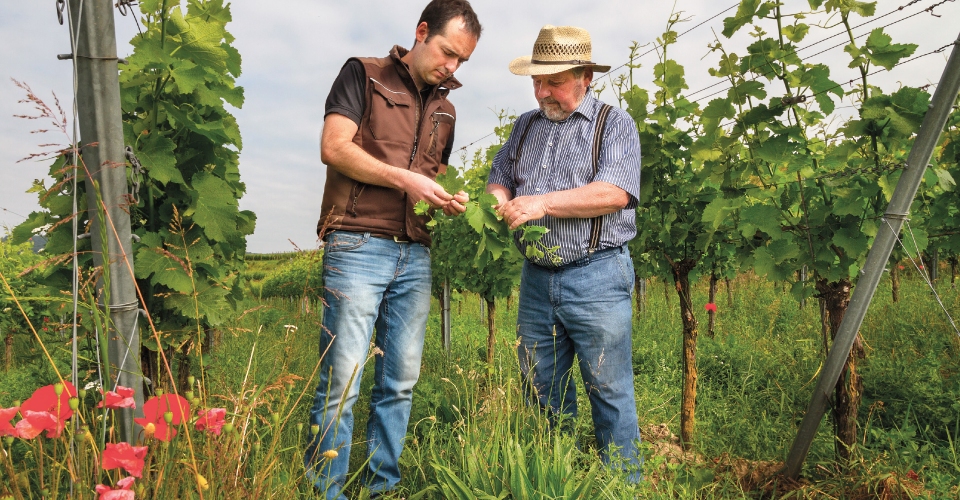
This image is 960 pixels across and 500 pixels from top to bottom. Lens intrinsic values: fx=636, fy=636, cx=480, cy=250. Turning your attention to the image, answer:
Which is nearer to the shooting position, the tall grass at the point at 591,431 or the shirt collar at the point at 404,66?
the tall grass at the point at 591,431

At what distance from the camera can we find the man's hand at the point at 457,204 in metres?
2.69

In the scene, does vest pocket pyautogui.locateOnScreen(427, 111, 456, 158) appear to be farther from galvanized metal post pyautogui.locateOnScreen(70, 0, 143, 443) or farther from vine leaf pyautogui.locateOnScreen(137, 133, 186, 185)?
galvanized metal post pyautogui.locateOnScreen(70, 0, 143, 443)

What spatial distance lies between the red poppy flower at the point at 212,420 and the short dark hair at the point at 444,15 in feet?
6.23

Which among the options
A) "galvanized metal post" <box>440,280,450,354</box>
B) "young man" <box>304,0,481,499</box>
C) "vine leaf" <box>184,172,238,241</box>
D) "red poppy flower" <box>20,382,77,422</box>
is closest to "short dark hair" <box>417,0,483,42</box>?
"young man" <box>304,0,481,499</box>

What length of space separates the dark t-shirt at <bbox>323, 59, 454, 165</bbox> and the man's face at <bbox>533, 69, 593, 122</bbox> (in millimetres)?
826

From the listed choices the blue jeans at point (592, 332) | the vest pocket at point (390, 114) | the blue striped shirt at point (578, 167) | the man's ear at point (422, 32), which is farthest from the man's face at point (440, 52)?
the blue jeans at point (592, 332)

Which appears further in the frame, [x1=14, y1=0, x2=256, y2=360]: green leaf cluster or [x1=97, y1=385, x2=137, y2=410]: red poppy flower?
[x1=14, y1=0, x2=256, y2=360]: green leaf cluster

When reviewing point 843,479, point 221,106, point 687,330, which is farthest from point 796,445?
point 221,106

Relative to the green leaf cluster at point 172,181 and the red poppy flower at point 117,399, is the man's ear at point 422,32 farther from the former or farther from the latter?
Result: the red poppy flower at point 117,399

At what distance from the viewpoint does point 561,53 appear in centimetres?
294

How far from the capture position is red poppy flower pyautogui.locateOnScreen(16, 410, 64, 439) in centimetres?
148

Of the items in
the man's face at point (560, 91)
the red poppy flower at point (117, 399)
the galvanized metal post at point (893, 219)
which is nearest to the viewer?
the red poppy flower at point (117, 399)

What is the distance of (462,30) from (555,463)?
1900 mm

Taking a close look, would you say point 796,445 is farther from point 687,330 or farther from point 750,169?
point 750,169
